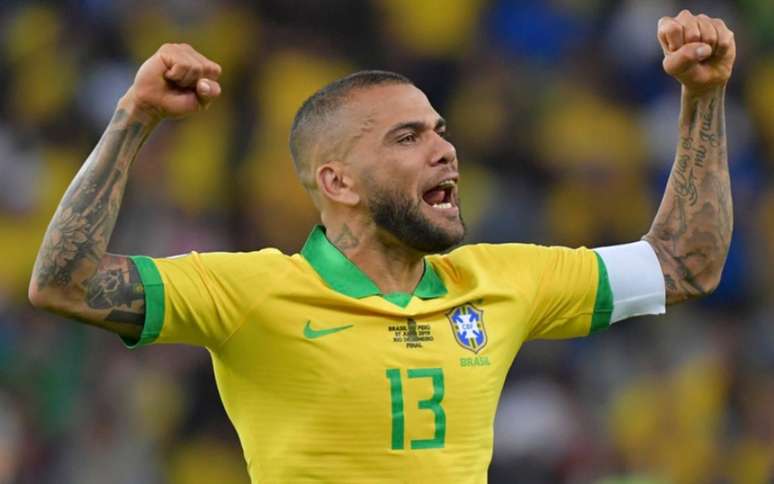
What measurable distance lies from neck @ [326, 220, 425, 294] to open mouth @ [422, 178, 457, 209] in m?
0.14

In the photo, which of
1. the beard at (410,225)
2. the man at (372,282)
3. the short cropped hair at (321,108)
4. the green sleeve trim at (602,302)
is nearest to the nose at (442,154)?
the man at (372,282)

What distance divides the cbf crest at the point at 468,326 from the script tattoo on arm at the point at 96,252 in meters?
0.83

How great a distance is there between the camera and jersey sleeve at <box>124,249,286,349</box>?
11.4 ft

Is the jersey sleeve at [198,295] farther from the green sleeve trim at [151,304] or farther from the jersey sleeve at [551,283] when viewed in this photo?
the jersey sleeve at [551,283]

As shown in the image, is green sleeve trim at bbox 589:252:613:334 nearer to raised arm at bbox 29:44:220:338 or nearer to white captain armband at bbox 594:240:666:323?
white captain armband at bbox 594:240:666:323

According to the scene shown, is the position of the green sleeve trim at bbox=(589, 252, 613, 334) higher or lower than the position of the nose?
lower

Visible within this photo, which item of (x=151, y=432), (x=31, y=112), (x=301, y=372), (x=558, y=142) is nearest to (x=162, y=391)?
(x=151, y=432)

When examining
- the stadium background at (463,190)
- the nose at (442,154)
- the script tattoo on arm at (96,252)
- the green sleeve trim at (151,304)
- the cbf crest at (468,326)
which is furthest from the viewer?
the stadium background at (463,190)

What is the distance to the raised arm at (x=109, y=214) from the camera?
11.0ft

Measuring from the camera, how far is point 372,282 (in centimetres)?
381

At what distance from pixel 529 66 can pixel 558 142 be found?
0.49 m

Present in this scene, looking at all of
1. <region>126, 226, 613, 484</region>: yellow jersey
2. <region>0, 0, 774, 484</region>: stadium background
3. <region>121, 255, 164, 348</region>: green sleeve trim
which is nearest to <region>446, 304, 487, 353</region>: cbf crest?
<region>126, 226, 613, 484</region>: yellow jersey

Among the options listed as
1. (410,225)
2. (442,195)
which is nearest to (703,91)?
(442,195)

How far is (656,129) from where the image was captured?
8.05 meters
